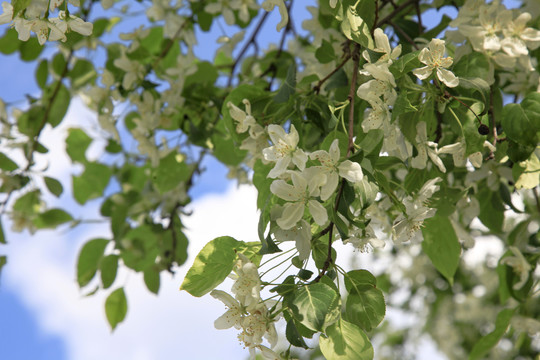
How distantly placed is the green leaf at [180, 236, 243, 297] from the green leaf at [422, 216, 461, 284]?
1.53 feet

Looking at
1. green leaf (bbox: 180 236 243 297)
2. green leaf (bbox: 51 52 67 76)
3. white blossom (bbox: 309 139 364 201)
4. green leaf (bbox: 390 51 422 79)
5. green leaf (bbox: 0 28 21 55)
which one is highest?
green leaf (bbox: 0 28 21 55)

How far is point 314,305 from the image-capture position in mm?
740

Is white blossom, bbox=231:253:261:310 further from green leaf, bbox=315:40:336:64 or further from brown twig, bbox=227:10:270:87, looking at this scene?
brown twig, bbox=227:10:270:87

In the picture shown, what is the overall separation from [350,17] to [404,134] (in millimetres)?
206

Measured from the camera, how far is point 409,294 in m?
4.78

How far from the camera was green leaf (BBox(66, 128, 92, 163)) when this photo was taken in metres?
2.00

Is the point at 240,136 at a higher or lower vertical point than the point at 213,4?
lower

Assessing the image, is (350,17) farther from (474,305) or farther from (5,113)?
(474,305)

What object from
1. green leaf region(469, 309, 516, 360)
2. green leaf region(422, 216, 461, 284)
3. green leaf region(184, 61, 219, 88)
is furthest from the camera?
green leaf region(184, 61, 219, 88)

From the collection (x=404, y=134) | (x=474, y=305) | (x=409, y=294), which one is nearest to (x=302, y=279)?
(x=404, y=134)

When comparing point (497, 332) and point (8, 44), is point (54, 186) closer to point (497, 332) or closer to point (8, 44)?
point (8, 44)

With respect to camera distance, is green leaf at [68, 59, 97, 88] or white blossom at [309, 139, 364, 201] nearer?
white blossom at [309, 139, 364, 201]

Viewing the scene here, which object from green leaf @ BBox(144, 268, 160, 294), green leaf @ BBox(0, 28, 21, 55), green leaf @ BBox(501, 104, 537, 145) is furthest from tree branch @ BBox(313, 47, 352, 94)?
green leaf @ BBox(0, 28, 21, 55)

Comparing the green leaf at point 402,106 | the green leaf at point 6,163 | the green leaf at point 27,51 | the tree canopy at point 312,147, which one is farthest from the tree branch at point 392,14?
the green leaf at point 27,51
